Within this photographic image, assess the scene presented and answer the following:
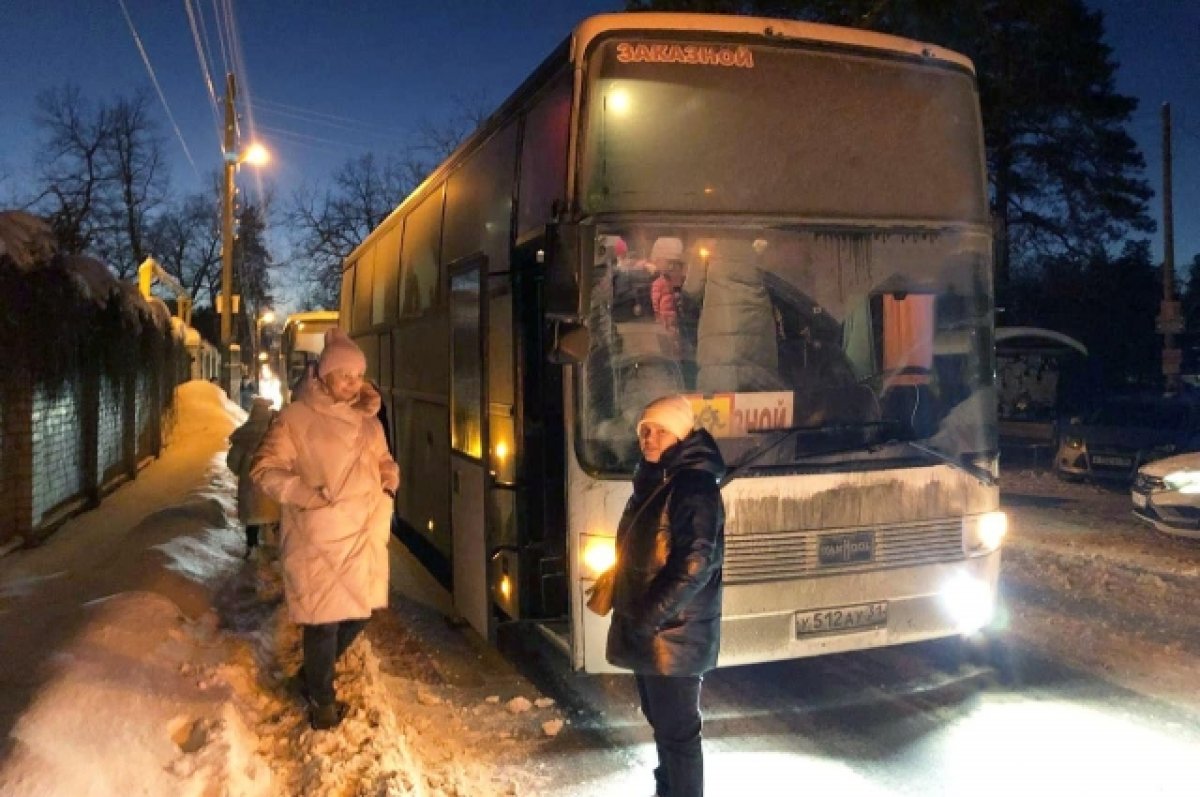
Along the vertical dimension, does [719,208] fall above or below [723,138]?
below

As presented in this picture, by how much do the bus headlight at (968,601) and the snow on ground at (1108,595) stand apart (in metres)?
1.19

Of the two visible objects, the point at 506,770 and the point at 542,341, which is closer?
the point at 506,770

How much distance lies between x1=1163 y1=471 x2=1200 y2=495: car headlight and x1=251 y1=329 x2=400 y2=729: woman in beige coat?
9448mm

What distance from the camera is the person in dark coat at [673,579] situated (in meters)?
3.97

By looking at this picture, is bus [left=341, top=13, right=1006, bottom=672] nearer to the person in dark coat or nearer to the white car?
the person in dark coat

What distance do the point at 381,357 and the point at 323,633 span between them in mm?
6813

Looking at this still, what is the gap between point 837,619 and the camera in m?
5.68

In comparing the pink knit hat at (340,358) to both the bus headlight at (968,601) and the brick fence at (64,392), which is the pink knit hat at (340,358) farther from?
the brick fence at (64,392)

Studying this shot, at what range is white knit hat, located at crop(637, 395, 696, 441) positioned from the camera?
411 cm

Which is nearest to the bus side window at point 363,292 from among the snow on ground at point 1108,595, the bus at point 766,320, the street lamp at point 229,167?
the bus at point 766,320

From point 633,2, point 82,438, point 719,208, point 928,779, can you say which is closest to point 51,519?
point 82,438

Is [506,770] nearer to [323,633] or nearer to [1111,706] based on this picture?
[323,633]

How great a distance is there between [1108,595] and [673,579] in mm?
6571

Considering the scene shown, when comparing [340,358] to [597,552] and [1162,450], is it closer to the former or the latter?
[597,552]
